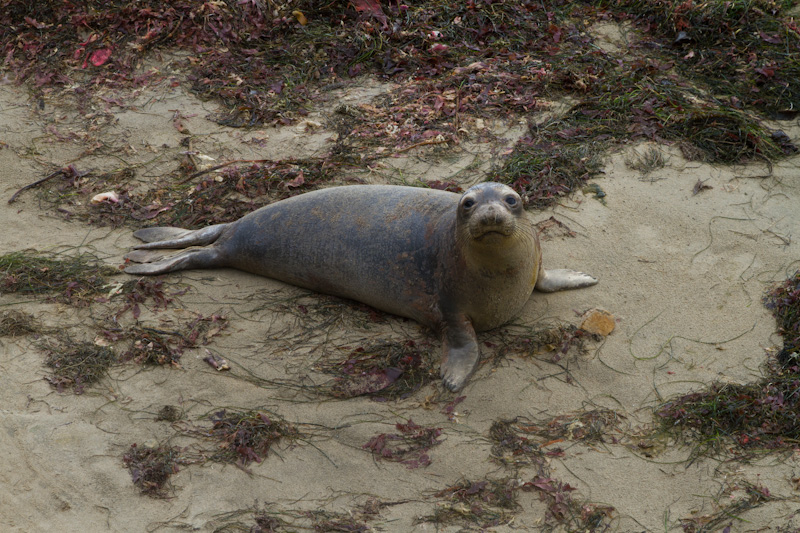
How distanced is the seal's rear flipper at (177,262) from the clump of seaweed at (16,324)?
71 centimetres

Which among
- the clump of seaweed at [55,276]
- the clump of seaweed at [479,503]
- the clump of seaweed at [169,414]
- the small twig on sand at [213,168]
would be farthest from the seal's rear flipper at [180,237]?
the clump of seaweed at [479,503]

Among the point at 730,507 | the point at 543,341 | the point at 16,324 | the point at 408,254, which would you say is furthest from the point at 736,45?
the point at 16,324

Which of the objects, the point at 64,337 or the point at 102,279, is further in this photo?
the point at 102,279

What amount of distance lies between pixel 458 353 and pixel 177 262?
2011mm

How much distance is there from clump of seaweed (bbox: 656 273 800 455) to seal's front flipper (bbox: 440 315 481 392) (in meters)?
0.97

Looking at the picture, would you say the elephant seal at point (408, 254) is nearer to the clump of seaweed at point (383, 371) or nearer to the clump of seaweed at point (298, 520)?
the clump of seaweed at point (383, 371)

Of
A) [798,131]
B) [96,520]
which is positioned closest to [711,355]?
[798,131]

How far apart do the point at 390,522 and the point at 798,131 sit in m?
4.44

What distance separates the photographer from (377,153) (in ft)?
19.9

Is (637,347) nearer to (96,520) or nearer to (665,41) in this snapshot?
(96,520)

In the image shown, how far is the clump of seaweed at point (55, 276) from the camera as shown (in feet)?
16.0

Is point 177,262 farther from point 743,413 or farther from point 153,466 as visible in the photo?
point 743,413

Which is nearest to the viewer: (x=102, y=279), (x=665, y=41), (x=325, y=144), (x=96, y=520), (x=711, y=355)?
(x=96, y=520)

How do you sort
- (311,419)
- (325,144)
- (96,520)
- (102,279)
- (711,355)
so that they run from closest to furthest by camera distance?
(96,520), (311,419), (711,355), (102,279), (325,144)
